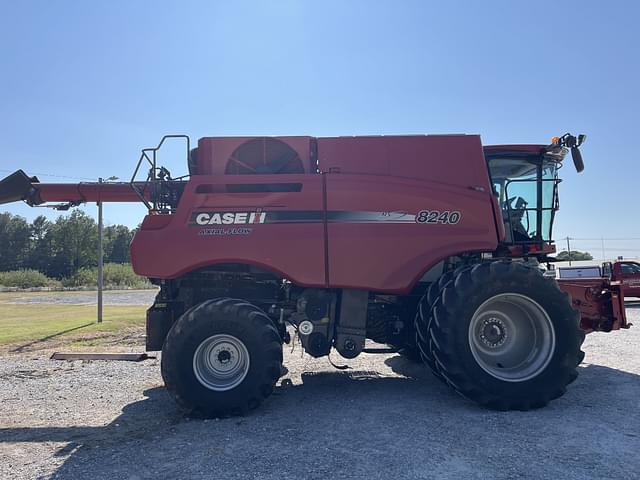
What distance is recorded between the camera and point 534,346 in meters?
5.54

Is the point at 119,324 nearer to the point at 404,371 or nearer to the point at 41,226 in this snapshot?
the point at 404,371

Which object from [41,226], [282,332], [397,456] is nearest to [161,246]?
[282,332]

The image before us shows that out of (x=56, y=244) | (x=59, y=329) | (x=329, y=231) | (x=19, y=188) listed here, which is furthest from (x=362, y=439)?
(x=56, y=244)

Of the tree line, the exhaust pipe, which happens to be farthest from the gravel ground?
the tree line

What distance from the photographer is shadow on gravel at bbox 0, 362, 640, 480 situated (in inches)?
145

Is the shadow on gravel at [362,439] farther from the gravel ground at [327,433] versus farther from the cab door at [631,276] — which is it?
the cab door at [631,276]

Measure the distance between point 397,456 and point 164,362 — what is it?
2727 millimetres

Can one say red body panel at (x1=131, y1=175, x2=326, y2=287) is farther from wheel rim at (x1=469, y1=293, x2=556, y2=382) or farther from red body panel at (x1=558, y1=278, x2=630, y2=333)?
red body panel at (x1=558, y1=278, x2=630, y2=333)

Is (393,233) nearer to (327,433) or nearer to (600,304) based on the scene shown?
(327,433)

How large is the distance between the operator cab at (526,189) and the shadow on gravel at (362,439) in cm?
213

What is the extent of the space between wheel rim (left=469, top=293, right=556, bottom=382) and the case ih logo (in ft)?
9.22

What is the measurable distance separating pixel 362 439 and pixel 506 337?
2.42 meters

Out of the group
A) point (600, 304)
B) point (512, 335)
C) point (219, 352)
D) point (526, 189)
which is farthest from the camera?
point (600, 304)

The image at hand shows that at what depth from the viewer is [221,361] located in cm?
529
